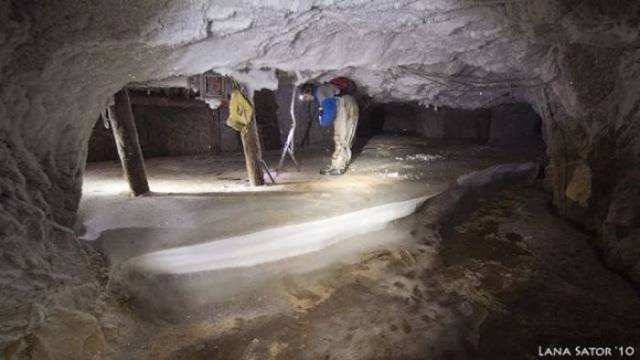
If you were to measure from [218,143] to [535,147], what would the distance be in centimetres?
1066

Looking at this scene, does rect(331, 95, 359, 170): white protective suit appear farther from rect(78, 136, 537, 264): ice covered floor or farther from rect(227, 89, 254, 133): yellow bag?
rect(227, 89, 254, 133): yellow bag

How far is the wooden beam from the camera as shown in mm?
10867

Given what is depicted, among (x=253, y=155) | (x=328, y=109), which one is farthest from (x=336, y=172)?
(x=253, y=155)

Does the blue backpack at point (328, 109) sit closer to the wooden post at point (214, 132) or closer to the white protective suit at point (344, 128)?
the white protective suit at point (344, 128)

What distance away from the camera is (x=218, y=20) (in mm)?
3668

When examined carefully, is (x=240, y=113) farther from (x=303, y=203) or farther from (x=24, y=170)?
(x=24, y=170)

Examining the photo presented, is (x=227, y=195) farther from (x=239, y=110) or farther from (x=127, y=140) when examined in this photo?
(x=127, y=140)

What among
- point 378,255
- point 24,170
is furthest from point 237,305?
point 24,170

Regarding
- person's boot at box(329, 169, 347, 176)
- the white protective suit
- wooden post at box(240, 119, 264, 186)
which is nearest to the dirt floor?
wooden post at box(240, 119, 264, 186)

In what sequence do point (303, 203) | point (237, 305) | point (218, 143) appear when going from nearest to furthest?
point (237, 305)
point (303, 203)
point (218, 143)

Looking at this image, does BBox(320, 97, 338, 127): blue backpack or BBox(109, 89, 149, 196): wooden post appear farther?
BBox(320, 97, 338, 127): blue backpack

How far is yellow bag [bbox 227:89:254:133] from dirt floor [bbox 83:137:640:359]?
145 centimetres

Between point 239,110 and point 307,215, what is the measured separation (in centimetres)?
268

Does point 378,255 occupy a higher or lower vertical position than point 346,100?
lower
